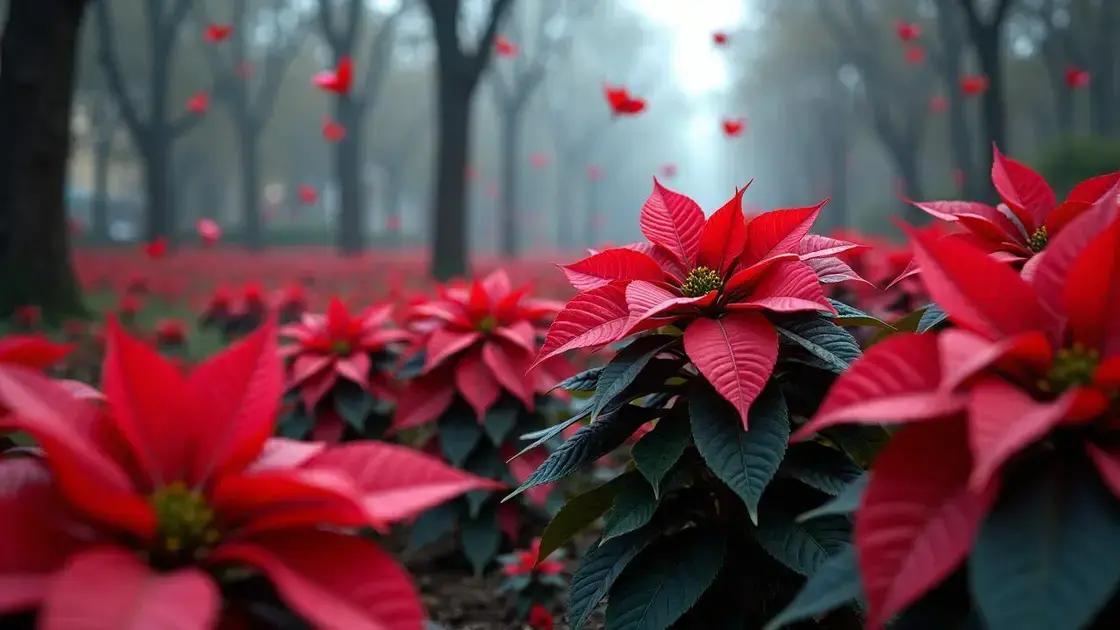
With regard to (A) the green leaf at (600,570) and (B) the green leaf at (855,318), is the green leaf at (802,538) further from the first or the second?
(B) the green leaf at (855,318)

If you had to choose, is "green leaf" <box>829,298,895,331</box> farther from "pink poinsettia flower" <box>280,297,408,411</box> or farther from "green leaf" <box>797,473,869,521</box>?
"pink poinsettia flower" <box>280,297,408,411</box>

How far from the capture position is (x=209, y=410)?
3.63ft

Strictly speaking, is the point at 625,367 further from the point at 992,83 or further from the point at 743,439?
the point at 992,83

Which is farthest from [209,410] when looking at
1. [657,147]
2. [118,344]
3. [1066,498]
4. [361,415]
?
[657,147]

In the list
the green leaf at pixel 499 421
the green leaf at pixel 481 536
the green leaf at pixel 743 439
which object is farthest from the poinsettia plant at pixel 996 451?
the green leaf at pixel 481 536

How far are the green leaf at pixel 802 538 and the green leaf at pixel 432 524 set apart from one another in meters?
1.72

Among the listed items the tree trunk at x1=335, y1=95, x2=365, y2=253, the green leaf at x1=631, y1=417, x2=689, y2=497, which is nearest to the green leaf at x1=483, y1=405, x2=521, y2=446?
the green leaf at x1=631, y1=417, x2=689, y2=497

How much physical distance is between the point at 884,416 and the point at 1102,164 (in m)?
16.1

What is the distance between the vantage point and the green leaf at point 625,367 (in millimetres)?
1545

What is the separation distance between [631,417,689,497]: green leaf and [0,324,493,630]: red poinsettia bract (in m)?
0.56

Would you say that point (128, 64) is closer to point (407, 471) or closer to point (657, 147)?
point (407, 471)

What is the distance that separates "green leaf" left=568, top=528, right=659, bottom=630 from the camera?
1637 millimetres

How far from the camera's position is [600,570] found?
66.4 inches

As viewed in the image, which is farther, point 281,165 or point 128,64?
point 281,165
